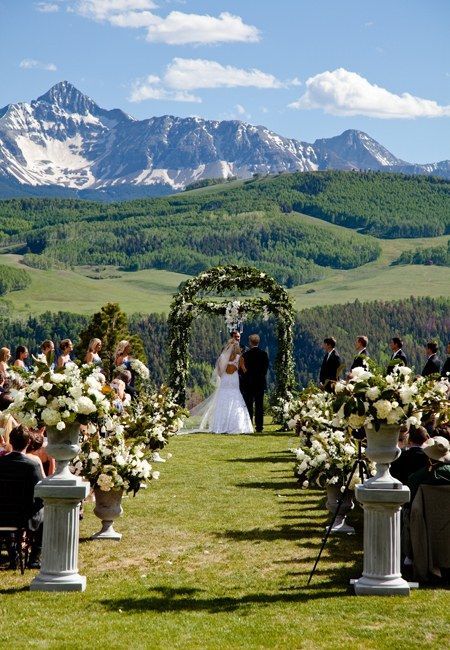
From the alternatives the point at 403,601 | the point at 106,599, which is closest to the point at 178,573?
the point at 106,599

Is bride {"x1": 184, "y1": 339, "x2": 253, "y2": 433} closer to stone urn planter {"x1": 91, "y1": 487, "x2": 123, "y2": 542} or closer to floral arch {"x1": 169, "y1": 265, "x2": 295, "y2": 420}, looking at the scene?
floral arch {"x1": 169, "y1": 265, "x2": 295, "y2": 420}

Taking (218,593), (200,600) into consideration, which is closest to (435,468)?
(218,593)

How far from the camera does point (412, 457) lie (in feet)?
35.1

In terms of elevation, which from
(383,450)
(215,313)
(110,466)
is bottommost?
(110,466)

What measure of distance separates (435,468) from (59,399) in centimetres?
332

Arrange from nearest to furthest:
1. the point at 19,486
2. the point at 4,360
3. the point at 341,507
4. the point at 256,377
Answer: the point at 19,486 → the point at 341,507 → the point at 4,360 → the point at 256,377

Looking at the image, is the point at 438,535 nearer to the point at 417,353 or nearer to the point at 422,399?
the point at 422,399

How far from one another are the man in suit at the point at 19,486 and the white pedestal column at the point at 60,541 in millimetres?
575

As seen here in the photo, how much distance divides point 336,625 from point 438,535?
6.20ft

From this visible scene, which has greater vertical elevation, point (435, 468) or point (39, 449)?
point (435, 468)

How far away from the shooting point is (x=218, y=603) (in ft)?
30.2

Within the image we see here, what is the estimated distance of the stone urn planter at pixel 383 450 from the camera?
9.53 metres

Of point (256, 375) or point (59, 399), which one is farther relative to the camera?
point (256, 375)

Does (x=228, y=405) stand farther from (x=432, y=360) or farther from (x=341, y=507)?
(x=341, y=507)
